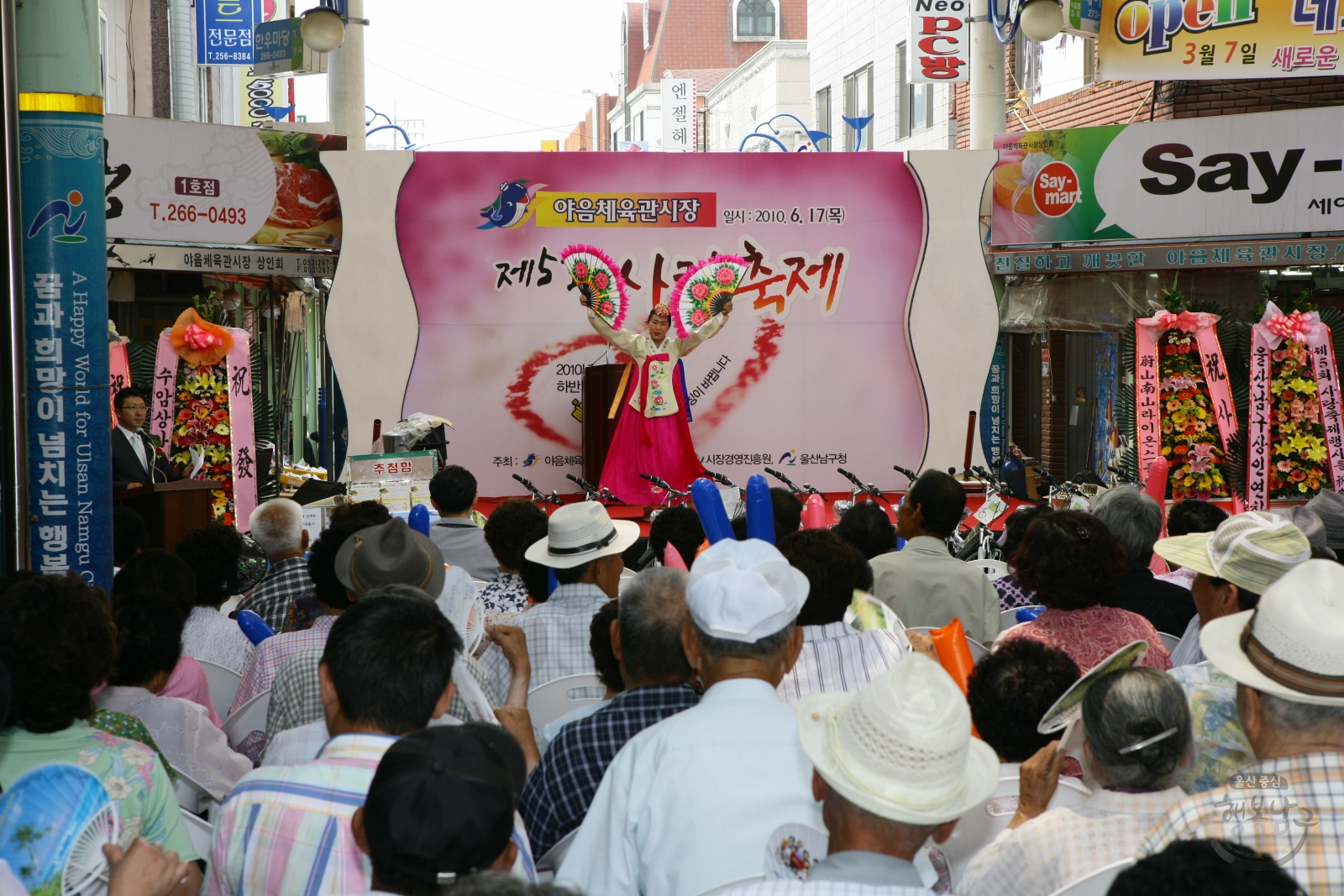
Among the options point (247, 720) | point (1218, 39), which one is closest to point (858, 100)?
point (1218, 39)

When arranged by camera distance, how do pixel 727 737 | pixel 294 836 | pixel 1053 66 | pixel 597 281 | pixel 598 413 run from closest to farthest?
pixel 294 836 < pixel 727 737 < pixel 597 281 < pixel 598 413 < pixel 1053 66

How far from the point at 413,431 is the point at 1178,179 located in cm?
577

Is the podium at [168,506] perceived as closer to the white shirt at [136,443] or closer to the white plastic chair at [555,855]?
the white shirt at [136,443]

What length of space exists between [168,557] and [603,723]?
1.55 metres

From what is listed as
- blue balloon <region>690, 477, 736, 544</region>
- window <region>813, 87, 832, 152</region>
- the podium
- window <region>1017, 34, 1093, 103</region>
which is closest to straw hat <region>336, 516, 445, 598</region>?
blue balloon <region>690, 477, 736, 544</region>

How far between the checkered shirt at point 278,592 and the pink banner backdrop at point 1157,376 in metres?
6.43

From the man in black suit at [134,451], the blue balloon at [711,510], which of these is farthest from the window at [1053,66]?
the blue balloon at [711,510]

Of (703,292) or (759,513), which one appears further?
(703,292)

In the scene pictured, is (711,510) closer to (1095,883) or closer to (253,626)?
(253,626)

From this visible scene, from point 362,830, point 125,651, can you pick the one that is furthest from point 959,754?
point 125,651

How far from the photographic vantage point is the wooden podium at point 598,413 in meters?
9.79

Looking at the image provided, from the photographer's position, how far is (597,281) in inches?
351

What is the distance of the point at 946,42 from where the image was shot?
36.7ft

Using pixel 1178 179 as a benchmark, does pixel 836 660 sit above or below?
below
